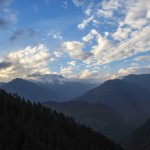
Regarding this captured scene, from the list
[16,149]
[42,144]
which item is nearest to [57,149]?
[42,144]

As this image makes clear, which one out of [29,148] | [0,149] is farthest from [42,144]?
[0,149]

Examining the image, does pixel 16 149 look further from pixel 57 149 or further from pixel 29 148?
pixel 57 149

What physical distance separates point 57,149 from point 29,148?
16186 mm

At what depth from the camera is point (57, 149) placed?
196 meters

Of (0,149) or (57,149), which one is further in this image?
(57,149)

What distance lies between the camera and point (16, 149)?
189500 mm

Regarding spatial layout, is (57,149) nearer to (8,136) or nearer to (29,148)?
(29,148)

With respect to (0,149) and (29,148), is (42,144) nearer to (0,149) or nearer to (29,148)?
(29,148)

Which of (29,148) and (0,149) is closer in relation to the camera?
(0,149)

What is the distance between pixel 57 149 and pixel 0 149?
33380 millimetres

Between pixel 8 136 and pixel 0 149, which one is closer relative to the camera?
pixel 0 149

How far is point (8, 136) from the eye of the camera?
198 meters

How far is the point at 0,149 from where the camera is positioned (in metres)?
182

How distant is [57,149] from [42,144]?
9.74 metres
